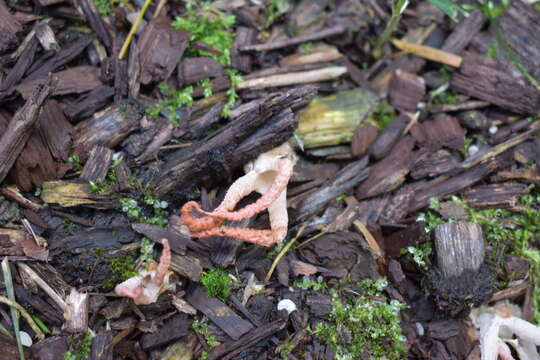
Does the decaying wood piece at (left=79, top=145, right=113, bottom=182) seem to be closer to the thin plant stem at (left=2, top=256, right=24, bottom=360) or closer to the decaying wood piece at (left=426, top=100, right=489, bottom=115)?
the thin plant stem at (left=2, top=256, right=24, bottom=360)

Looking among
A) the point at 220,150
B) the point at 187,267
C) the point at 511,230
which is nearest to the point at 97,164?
the point at 220,150

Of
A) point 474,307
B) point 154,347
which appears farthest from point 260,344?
point 474,307

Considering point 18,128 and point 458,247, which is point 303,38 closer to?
point 458,247

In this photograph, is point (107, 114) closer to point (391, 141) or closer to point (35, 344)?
point (35, 344)

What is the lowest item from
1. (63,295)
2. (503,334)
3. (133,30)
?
(503,334)

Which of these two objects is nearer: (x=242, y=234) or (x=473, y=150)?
(x=242, y=234)

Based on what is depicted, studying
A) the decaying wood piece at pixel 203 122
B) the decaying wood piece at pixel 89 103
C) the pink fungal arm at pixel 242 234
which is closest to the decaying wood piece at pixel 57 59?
the decaying wood piece at pixel 89 103

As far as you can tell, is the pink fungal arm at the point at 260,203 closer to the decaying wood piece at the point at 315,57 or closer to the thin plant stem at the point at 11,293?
the decaying wood piece at the point at 315,57
